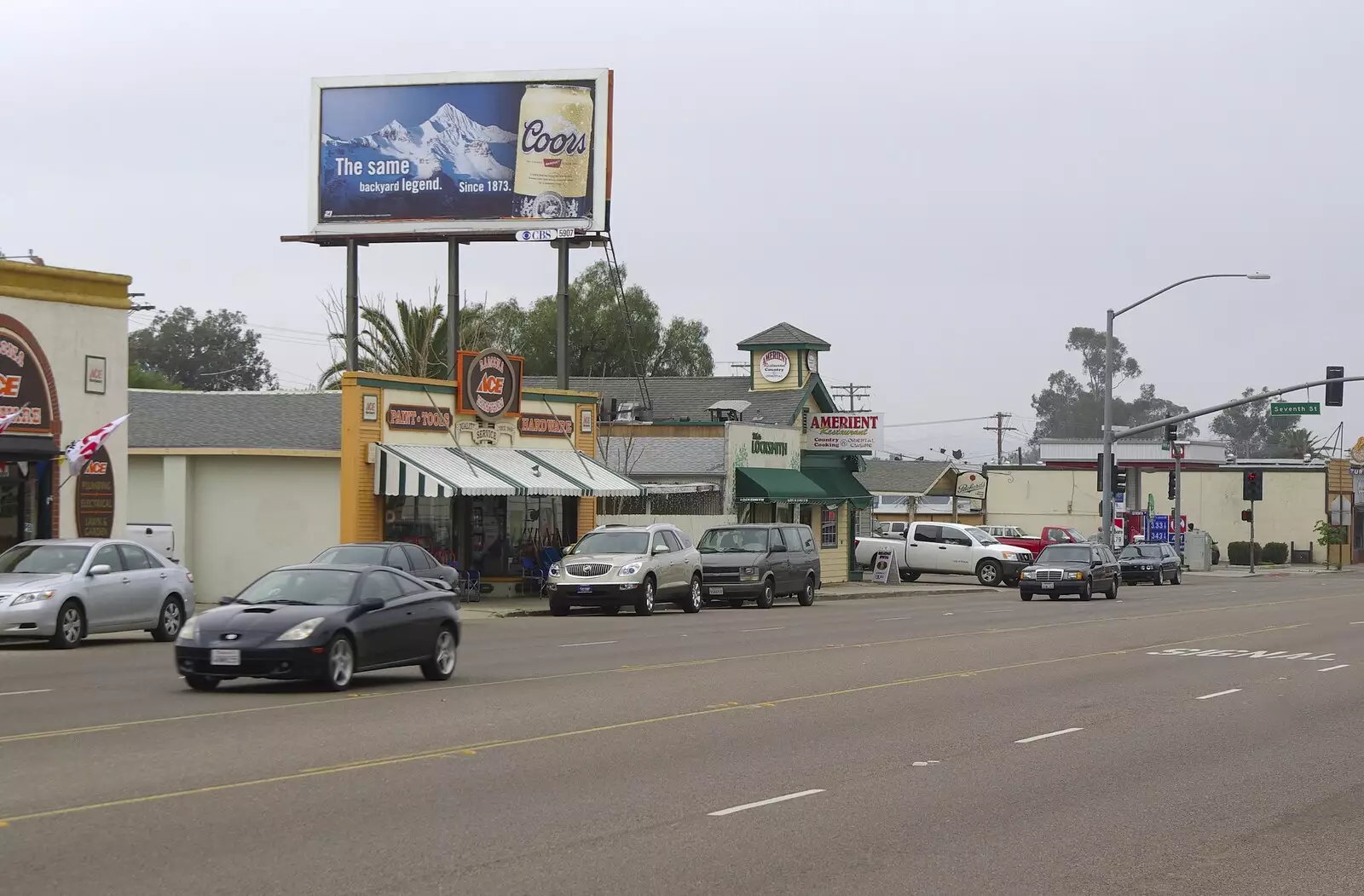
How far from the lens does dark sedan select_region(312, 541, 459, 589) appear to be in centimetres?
2569

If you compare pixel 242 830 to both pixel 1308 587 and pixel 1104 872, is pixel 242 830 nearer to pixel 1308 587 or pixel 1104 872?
pixel 1104 872

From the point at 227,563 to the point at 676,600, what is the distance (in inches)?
376

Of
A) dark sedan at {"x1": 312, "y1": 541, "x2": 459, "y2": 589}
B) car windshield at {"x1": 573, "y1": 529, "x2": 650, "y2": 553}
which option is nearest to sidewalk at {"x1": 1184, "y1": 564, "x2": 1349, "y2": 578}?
car windshield at {"x1": 573, "y1": 529, "x2": 650, "y2": 553}

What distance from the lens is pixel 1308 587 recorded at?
54906mm

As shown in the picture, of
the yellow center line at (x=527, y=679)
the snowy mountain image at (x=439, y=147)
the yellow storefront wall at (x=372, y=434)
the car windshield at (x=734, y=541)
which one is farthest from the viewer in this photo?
the snowy mountain image at (x=439, y=147)

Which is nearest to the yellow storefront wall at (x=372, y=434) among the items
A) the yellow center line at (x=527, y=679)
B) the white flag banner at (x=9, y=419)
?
the white flag banner at (x=9, y=419)

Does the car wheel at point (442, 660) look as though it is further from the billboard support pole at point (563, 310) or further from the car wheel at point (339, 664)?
the billboard support pole at point (563, 310)

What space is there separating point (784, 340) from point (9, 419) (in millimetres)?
29896

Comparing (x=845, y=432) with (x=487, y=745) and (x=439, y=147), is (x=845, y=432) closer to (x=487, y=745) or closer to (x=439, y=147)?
(x=439, y=147)

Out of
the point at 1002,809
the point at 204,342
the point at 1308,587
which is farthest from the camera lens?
the point at 204,342

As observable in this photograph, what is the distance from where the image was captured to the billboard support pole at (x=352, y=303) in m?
40.0

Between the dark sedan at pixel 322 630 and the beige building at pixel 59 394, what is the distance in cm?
1166

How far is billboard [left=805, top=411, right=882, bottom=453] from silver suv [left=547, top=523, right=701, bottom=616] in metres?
18.4

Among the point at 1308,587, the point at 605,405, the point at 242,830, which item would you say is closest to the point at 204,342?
the point at 605,405
